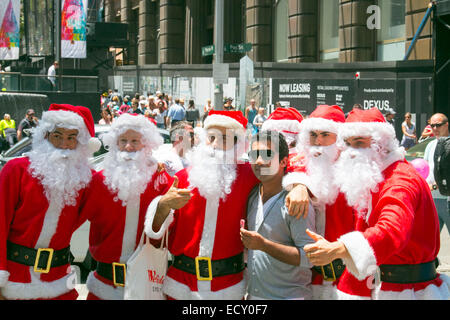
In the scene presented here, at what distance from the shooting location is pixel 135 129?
13.8 ft

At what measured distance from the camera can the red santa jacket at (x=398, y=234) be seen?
3260 millimetres

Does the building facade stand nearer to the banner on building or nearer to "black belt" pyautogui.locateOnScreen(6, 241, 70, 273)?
the banner on building

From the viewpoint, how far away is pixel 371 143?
3.73 metres

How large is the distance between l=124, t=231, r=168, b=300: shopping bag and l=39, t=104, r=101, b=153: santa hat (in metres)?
0.81

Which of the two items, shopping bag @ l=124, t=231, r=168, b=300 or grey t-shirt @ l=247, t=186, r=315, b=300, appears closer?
grey t-shirt @ l=247, t=186, r=315, b=300

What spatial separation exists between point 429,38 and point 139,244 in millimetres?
14267

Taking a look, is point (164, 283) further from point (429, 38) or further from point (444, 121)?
point (429, 38)

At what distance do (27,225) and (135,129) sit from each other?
923mm

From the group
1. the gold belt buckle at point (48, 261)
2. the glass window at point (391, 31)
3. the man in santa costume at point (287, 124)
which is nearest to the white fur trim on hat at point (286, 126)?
the man in santa costume at point (287, 124)

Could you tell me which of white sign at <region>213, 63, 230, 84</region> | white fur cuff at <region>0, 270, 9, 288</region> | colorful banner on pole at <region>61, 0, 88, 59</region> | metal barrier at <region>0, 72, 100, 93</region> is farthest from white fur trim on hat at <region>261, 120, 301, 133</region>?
colorful banner on pole at <region>61, 0, 88, 59</region>

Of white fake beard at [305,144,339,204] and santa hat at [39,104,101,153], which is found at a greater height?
santa hat at [39,104,101,153]

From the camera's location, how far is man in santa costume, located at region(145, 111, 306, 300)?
12.6ft

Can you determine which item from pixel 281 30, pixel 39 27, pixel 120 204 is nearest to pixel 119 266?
pixel 120 204

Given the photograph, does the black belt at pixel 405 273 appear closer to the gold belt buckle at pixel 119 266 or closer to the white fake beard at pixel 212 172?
the white fake beard at pixel 212 172
